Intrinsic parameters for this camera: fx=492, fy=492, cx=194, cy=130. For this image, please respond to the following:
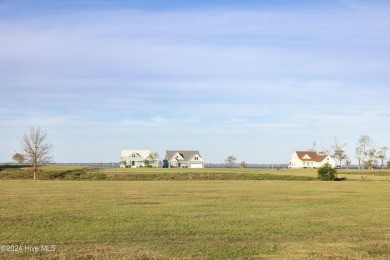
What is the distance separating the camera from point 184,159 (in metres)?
194

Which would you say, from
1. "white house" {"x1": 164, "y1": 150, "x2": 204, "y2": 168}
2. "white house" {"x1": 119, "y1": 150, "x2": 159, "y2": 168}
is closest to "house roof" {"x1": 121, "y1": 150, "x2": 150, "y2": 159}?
"white house" {"x1": 119, "y1": 150, "x2": 159, "y2": 168}

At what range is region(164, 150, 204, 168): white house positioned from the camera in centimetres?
19288

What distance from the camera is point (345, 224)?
2558 centimetres

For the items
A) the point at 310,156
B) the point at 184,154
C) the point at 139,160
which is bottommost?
the point at 310,156

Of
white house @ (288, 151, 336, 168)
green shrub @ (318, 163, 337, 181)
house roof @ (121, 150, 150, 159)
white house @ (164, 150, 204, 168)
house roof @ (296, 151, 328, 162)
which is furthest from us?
white house @ (164, 150, 204, 168)

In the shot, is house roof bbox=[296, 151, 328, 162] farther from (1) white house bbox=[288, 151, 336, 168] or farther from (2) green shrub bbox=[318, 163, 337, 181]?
(2) green shrub bbox=[318, 163, 337, 181]

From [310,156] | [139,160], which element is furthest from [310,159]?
[139,160]

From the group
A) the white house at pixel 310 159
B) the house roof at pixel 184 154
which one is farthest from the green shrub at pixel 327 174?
the house roof at pixel 184 154

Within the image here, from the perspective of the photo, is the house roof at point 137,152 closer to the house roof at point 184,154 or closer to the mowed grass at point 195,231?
the house roof at point 184,154

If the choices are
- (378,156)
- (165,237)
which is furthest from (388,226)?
(378,156)

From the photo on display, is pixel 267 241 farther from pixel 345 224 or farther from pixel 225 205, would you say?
pixel 225 205

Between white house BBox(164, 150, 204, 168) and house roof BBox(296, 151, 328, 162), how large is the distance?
39.0m

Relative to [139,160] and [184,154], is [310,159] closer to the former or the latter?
[184,154]

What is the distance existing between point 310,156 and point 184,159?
161 feet
